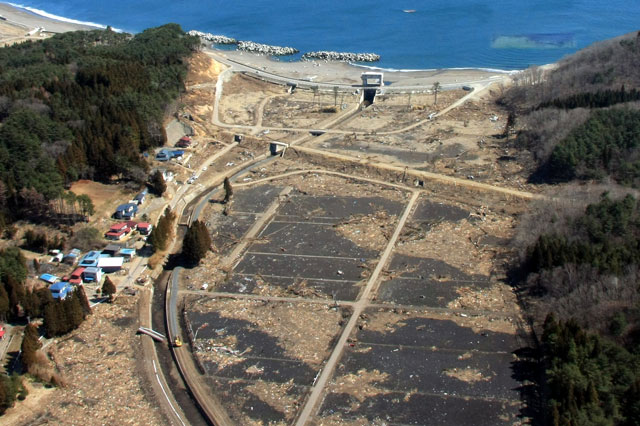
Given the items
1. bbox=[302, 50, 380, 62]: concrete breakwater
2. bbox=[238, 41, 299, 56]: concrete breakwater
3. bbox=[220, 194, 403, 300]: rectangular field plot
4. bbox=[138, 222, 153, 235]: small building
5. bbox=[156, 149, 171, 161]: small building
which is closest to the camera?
bbox=[220, 194, 403, 300]: rectangular field plot

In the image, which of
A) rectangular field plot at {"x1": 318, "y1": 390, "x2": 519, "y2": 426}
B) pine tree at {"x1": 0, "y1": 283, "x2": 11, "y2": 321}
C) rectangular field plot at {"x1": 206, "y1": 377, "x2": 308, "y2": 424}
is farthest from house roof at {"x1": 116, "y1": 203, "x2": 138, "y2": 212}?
rectangular field plot at {"x1": 318, "y1": 390, "x2": 519, "y2": 426}

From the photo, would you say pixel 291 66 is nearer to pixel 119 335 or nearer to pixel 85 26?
pixel 85 26

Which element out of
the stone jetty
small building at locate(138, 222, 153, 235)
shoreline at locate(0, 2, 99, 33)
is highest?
shoreline at locate(0, 2, 99, 33)

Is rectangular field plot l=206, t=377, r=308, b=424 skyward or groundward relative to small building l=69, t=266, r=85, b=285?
groundward

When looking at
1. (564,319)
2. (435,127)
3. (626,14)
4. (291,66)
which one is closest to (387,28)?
(291,66)

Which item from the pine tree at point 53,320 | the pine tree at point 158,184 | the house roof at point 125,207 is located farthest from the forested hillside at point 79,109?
the pine tree at point 53,320

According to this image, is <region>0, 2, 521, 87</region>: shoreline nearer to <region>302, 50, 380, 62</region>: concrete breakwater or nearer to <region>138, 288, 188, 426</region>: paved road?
<region>302, 50, 380, 62</region>: concrete breakwater

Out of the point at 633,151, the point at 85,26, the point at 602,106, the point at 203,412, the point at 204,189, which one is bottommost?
the point at 203,412

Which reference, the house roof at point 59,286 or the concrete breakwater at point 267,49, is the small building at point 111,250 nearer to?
the house roof at point 59,286

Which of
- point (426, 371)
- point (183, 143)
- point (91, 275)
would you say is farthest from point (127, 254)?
point (426, 371)
